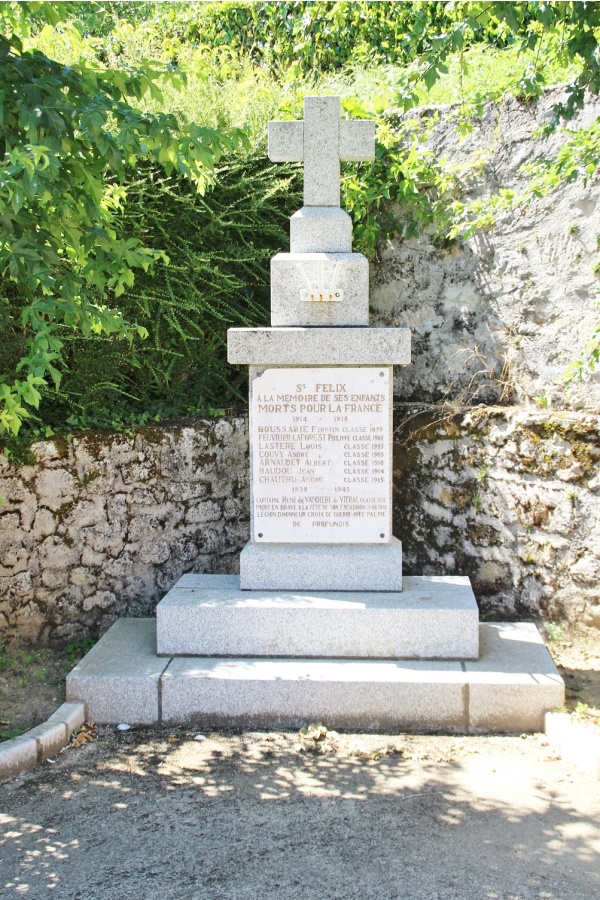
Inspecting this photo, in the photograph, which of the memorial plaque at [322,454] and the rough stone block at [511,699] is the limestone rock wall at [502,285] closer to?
the memorial plaque at [322,454]

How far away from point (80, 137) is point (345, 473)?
2.08 meters

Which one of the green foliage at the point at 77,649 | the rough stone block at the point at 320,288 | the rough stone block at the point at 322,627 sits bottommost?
the green foliage at the point at 77,649

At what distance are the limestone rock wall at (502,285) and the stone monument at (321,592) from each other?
1481mm

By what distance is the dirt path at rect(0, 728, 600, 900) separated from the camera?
9.03 feet

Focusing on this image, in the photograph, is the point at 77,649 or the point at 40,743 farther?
the point at 77,649

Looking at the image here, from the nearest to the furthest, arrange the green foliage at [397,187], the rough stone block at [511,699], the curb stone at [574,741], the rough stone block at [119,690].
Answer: the curb stone at [574,741]
the rough stone block at [511,699]
the rough stone block at [119,690]
the green foliage at [397,187]

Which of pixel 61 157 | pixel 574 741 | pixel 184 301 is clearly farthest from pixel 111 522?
pixel 574 741

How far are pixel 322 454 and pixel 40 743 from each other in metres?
1.95

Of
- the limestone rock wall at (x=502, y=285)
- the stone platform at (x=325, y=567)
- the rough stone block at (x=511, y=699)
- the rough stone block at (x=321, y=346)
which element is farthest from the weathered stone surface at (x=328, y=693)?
the limestone rock wall at (x=502, y=285)

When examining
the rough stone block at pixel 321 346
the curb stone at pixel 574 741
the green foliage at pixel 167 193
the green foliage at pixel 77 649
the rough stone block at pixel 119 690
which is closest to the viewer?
the green foliage at pixel 167 193

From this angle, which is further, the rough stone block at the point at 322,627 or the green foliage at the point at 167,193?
the rough stone block at the point at 322,627

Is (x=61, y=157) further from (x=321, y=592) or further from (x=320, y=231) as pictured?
(x=321, y=592)

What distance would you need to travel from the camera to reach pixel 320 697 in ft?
12.8

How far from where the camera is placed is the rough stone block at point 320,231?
436cm
